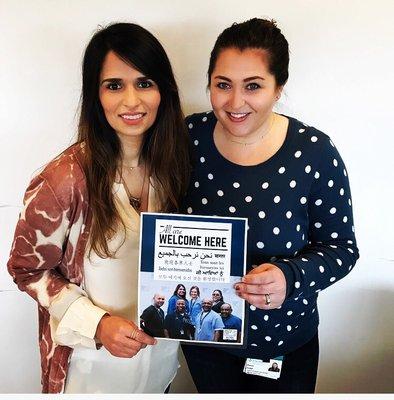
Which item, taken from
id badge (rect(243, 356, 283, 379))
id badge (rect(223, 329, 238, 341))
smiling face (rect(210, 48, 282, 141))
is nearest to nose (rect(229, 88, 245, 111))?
smiling face (rect(210, 48, 282, 141))

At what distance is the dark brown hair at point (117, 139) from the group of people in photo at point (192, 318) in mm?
186

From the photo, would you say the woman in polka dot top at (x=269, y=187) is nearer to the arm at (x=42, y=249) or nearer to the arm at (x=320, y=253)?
the arm at (x=320, y=253)

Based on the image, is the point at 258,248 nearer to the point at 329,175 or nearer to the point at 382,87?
the point at 329,175

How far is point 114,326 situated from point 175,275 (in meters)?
0.20

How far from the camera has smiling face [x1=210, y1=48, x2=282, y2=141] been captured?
118cm

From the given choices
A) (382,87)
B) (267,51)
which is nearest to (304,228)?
(267,51)

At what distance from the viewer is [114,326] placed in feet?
3.92

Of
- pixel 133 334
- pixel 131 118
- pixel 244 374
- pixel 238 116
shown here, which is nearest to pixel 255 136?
pixel 238 116

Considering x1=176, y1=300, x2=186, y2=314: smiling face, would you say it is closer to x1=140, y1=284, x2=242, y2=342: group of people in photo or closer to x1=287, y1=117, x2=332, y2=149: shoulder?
x1=140, y1=284, x2=242, y2=342: group of people in photo

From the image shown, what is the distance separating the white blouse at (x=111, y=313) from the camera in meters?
1.22

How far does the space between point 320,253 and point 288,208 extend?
0.46ft

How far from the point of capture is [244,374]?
4.70ft

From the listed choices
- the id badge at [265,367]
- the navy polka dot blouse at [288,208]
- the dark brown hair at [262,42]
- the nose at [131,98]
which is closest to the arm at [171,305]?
the navy polka dot blouse at [288,208]

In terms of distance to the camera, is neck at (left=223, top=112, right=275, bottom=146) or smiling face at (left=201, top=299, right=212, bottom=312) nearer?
smiling face at (left=201, top=299, right=212, bottom=312)
